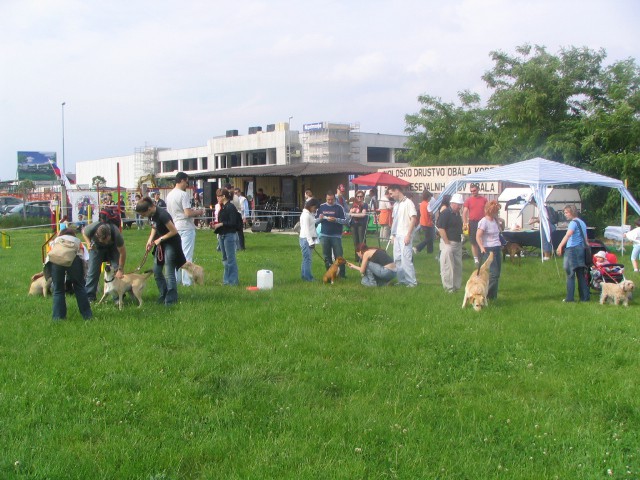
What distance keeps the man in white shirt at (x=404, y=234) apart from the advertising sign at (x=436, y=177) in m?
8.73

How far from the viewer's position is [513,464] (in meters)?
4.29

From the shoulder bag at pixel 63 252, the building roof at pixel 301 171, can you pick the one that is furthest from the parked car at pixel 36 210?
the shoulder bag at pixel 63 252

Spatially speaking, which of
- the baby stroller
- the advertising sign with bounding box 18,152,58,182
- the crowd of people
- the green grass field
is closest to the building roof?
the crowd of people

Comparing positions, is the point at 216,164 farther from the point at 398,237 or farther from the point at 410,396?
the point at 410,396

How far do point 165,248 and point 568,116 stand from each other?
23.0m

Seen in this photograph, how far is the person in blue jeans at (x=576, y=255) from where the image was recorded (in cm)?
1006

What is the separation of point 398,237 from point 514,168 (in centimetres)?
495

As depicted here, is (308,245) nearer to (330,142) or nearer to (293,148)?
(330,142)

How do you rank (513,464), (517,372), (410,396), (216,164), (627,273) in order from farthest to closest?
1. (216,164)
2. (627,273)
3. (517,372)
4. (410,396)
5. (513,464)

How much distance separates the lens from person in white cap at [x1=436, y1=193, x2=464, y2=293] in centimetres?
1041

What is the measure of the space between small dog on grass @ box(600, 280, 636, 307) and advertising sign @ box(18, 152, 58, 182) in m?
60.2

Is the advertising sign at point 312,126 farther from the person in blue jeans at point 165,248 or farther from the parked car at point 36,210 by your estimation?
the person in blue jeans at point 165,248

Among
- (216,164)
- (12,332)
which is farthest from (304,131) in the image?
(12,332)

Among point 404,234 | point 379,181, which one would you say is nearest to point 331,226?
point 404,234
